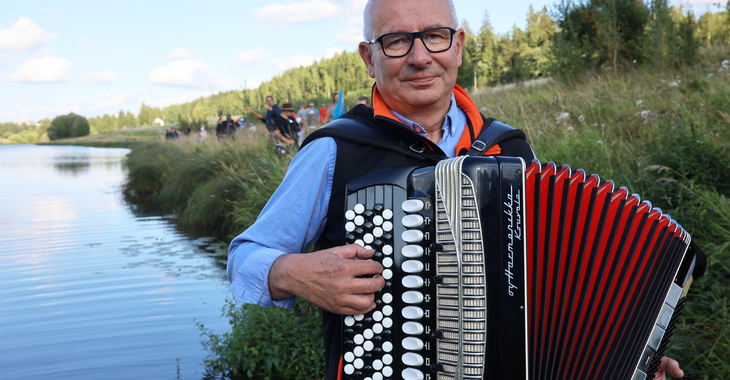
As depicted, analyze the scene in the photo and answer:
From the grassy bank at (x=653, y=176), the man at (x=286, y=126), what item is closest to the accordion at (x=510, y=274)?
the grassy bank at (x=653, y=176)

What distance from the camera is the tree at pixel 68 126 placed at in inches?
3829

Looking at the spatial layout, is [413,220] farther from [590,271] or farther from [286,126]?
[286,126]

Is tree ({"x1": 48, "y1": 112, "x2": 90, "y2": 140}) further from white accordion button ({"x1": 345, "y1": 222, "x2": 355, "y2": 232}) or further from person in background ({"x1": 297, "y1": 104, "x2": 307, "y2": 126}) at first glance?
white accordion button ({"x1": 345, "y1": 222, "x2": 355, "y2": 232})

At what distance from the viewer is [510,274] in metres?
1.27

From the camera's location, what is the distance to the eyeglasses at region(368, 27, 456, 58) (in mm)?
1610

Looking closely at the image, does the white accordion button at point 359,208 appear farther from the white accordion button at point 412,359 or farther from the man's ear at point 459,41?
the man's ear at point 459,41

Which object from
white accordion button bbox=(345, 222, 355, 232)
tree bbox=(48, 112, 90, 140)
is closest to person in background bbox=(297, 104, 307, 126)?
white accordion button bbox=(345, 222, 355, 232)

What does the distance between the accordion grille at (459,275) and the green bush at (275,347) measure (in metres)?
2.86

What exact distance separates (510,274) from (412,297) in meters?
0.25

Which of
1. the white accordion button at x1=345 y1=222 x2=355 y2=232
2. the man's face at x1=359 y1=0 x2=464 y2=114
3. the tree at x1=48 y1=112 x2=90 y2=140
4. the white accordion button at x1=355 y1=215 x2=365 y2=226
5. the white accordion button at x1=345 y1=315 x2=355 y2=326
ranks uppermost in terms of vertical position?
the tree at x1=48 y1=112 x2=90 y2=140

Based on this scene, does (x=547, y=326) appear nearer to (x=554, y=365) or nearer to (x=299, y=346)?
(x=554, y=365)

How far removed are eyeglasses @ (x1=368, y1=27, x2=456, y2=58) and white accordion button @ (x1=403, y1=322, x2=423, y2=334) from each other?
0.82 meters

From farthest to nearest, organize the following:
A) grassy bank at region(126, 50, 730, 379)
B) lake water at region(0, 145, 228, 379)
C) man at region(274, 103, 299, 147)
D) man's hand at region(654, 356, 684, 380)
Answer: man at region(274, 103, 299, 147), lake water at region(0, 145, 228, 379), grassy bank at region(126, 50, 730, 379), man's hand at region(654, 356, 684, 380)

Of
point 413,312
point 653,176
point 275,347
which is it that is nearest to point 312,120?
Result: point 275,347
